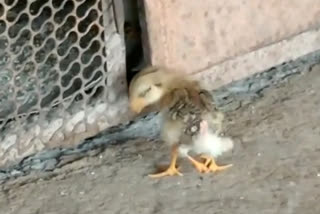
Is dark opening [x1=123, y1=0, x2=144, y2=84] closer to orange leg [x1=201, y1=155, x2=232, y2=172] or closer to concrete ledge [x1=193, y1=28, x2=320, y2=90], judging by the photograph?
concrete ledge [x1=193, y1=28, x2=320, y2=90]

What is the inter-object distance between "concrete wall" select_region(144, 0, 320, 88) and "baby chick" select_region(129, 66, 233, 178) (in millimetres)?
158

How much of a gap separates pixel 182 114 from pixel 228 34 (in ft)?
1.64

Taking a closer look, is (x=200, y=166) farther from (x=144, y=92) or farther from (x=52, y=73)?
(x=52, y=73)

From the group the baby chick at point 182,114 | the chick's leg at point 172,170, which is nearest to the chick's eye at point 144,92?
the baby chick at point 182,114

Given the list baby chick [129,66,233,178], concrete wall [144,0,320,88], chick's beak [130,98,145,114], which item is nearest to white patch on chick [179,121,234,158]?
baby chick [129,66,233,178]

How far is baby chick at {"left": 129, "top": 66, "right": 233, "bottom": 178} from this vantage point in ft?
7.48

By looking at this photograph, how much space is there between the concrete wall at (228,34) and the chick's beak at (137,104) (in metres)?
0.16

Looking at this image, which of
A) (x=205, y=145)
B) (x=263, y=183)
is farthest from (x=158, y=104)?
(x=263, y=183)

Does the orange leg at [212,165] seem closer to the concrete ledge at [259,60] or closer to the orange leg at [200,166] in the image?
the orange leg at [200,166]

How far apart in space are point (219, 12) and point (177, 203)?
0.63m

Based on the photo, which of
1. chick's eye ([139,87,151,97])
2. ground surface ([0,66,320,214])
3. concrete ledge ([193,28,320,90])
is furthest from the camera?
concrete ledge ([193,28,320,90])

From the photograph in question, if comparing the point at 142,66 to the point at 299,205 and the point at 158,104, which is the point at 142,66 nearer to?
the point at 158,104

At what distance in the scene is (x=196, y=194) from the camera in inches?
90.6

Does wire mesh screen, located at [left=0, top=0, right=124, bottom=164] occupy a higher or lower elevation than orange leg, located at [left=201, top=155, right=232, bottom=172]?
higher
